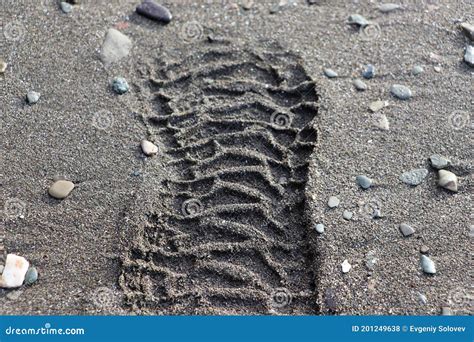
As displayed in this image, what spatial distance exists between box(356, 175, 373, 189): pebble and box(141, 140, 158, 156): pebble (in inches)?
34.9

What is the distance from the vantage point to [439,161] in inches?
120

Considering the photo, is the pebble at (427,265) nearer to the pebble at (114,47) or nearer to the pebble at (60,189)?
the pebble at (60,189)

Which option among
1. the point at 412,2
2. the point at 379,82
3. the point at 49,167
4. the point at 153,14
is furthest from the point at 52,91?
the point at 412,2

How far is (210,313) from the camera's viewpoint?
2686 millimetres

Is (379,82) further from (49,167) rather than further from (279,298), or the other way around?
(49,167)

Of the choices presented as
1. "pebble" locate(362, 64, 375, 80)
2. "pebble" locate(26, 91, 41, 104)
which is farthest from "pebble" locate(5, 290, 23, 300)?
"pebble" locate(362, 64, 375, 80)

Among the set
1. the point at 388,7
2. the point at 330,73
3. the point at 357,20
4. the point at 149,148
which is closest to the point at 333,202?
the point at 330,73

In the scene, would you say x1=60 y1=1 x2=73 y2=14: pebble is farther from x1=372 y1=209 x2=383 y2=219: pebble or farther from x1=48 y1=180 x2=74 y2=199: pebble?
x1=372 y1=209 x2=383 y2=219: pebble

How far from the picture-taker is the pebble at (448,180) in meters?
2.97

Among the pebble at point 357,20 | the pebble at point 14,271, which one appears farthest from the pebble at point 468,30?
the pebble at point 14,271

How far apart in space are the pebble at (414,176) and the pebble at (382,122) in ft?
0.82

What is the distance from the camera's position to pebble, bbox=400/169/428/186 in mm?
3004

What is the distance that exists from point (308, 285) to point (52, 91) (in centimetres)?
149

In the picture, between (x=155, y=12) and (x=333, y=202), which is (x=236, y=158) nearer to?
(x=333, y=202)
